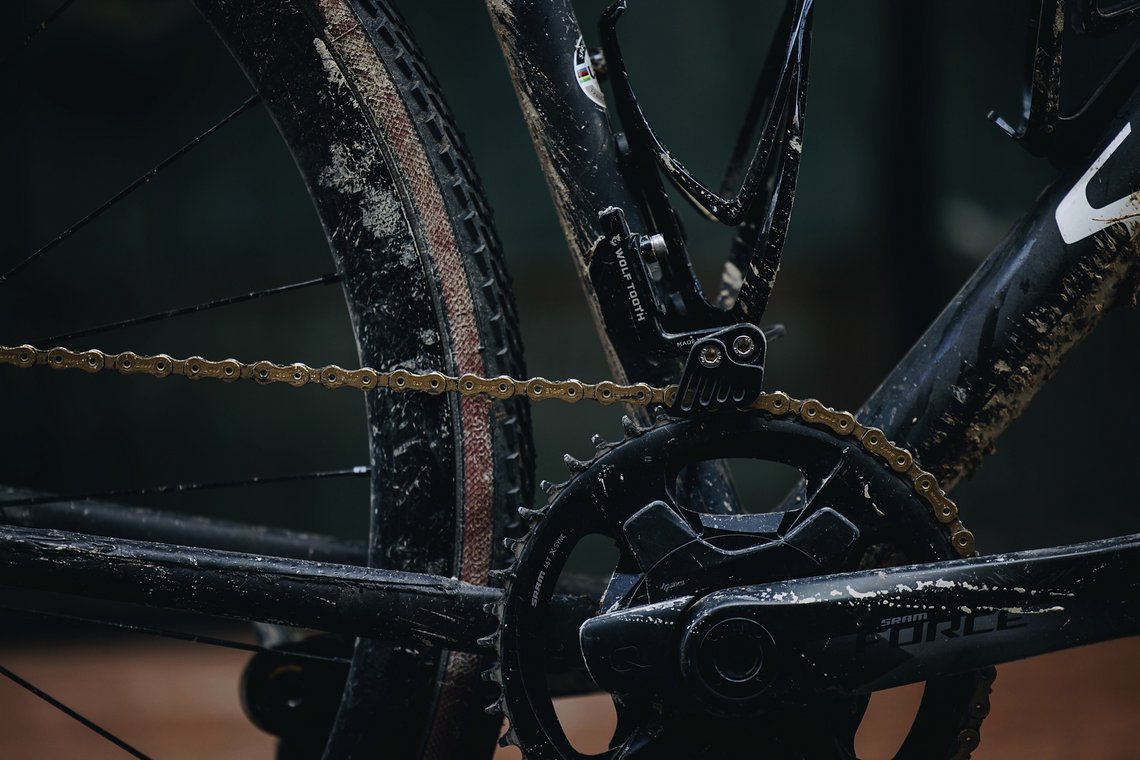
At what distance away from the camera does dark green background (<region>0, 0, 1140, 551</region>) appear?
191 cm

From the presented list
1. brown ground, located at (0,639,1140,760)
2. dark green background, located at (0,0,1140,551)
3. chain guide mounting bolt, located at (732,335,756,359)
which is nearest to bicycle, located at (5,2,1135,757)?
chain guide mounting bolt, located at (732,335,756,359)

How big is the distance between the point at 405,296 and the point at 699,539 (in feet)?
0.98

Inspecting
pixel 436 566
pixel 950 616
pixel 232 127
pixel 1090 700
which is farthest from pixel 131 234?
pixel 1090 700

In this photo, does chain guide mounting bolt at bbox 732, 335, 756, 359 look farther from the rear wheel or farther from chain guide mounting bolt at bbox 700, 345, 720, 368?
the rear wheel

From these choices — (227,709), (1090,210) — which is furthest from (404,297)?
(227,709)

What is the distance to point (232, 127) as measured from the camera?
1.95 meters

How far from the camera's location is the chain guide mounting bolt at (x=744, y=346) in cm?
73

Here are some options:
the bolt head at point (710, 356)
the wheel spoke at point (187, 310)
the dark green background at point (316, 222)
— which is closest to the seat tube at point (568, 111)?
the bolt head at point (710, 356)

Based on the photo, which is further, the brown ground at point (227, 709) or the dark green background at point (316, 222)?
the dark green background at point (316, 222)

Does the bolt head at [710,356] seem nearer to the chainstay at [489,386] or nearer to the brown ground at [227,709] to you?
the chainstay at [489,386]

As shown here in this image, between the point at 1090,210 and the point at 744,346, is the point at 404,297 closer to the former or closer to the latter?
the point at 744,346

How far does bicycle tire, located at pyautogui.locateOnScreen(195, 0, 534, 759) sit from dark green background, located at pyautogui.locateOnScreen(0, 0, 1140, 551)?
1.14 m

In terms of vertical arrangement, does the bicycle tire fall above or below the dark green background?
below

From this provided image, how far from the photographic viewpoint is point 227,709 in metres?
1.71
